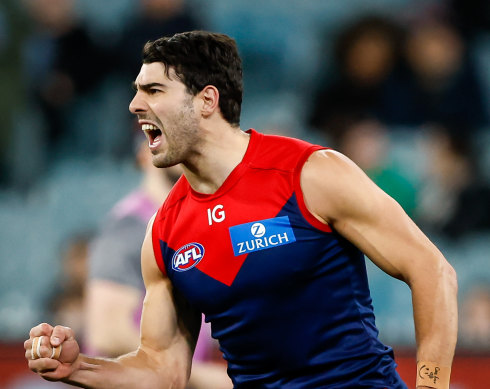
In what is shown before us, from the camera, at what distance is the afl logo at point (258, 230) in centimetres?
304

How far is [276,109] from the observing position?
7656 millimetres

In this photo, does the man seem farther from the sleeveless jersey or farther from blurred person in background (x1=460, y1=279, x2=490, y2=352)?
blurred person in background (x1=460, y1=279, x2=490, y2=352)

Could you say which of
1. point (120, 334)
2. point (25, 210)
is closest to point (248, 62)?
point (25, 210)

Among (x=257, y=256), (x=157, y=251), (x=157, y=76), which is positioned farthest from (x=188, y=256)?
(x=157, y=76)

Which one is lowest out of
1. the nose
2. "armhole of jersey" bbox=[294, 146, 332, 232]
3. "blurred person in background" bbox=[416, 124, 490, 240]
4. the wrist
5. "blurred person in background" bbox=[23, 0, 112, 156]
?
the wrist

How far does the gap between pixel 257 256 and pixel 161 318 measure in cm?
53

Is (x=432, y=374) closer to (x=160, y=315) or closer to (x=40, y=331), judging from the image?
(x=160, y=315)

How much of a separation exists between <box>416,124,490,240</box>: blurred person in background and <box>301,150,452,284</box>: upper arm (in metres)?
4.07

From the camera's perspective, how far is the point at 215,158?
320 cm

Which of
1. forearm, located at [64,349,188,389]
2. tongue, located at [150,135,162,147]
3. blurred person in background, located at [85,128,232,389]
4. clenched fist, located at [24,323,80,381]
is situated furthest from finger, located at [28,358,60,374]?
blurred person in background, located at [85,128,232,389]

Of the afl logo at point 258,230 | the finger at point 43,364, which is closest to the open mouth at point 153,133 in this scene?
the afl logo at point 258,230

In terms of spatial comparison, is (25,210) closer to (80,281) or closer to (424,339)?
(80,281)

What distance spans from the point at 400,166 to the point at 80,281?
2.67 meters

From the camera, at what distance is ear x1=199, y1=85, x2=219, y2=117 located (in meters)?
3.23
